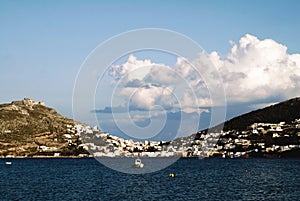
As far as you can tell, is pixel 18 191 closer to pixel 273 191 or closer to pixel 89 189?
pixel 89 189

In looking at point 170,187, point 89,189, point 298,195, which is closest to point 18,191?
point 89,189

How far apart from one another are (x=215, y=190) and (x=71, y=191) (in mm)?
35958

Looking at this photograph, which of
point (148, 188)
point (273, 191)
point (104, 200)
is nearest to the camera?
point (104, 200)

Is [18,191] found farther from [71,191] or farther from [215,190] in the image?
[215,190]

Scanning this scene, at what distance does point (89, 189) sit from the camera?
115 m

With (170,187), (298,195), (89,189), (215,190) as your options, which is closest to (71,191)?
(89,189)

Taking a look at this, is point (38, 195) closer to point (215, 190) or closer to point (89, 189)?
point (89, 189)

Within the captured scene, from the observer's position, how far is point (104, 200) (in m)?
93.3

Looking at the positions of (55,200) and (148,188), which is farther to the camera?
(148,188)

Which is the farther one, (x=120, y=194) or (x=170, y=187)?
(x=170, y=187)

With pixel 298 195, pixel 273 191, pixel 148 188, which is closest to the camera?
pixel 298 195

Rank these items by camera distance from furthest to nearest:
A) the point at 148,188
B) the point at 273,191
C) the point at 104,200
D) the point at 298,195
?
the point at 148,188
the point at 273,191
the point at 298,195
the point at 104,200

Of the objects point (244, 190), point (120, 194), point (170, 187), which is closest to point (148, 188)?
point (170, 187)

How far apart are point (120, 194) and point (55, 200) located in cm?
1644
